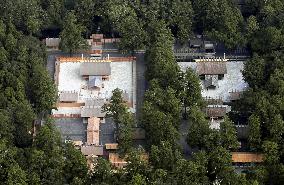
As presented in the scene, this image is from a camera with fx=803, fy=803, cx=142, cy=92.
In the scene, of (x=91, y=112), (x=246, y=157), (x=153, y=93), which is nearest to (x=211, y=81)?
(x=153, y=93)

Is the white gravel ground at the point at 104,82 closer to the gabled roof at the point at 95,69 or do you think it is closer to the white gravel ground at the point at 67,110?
the white gravel ground at the point at 67,110

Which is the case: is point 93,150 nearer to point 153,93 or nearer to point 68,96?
point 153,93

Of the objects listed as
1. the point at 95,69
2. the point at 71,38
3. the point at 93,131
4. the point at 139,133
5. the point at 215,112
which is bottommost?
the point at 139,133

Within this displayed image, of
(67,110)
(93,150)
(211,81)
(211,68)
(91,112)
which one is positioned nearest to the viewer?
(93,150)

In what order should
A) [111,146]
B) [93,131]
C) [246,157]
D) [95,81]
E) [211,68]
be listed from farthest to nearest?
[211,68]
[95,81]
[93,131]
[111,146]
[246,157]

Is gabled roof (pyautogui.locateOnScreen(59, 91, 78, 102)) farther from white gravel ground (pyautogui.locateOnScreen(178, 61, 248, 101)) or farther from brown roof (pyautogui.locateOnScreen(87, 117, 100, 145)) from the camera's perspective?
white gravel ground (pyautogui.locateOnScreen(178, 61, 248, 101))

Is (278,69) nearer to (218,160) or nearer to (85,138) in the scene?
(218,160)
